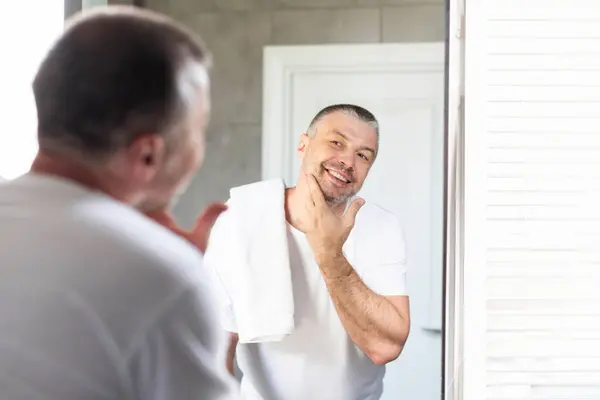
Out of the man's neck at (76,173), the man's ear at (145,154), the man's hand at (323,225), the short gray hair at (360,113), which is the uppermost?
the short gray hair at (360,113)

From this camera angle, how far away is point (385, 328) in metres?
1.10

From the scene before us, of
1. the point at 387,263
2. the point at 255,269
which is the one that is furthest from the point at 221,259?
the point at 387,263

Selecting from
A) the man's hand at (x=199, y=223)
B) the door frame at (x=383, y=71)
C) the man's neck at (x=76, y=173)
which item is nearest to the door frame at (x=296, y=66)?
the door frame at (x=383, y=71)

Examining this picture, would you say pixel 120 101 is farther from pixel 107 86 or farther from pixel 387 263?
pixel 387 263

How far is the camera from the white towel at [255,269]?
1.07 meters

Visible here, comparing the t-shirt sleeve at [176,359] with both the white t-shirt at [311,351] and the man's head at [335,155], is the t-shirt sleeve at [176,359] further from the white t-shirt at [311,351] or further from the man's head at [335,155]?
the man's head at [335,155]

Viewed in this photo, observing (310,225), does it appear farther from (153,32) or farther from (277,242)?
(153,32)

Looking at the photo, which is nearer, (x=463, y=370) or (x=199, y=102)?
(x=199, y=102)

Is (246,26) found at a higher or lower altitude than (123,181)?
higher

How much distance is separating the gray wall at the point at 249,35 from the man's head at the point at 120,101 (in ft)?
0.21
